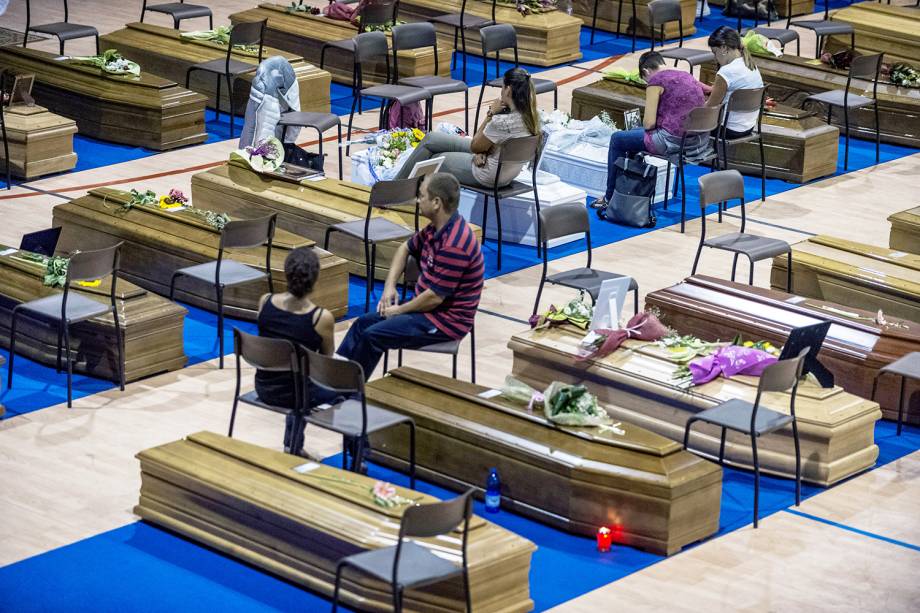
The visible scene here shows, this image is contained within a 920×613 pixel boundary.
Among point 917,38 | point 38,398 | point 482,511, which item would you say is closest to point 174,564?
point 482,511

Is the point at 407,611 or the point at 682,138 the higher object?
the point at 682,138

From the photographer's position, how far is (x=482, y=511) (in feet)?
22.3

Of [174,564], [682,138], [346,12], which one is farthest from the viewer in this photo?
[346,12]

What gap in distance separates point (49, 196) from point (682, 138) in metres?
4.33

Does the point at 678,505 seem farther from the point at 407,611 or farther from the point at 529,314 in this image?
the point at 529,314

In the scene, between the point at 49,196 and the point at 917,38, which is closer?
the point at 49,196

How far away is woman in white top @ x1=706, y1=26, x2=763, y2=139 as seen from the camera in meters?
10.9

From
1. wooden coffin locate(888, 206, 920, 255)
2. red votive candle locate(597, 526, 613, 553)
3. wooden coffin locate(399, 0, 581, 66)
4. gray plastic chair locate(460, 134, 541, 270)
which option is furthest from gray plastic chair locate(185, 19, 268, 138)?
red votive candle locate(597, 526, 613, 553)

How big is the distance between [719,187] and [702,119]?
148cm

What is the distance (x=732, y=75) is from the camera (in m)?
11.1

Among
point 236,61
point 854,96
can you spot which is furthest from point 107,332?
point 854,96

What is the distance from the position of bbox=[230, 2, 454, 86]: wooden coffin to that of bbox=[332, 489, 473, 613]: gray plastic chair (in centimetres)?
836

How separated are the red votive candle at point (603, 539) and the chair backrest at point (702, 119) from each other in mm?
4748

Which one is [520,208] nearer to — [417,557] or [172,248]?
[172,248]
